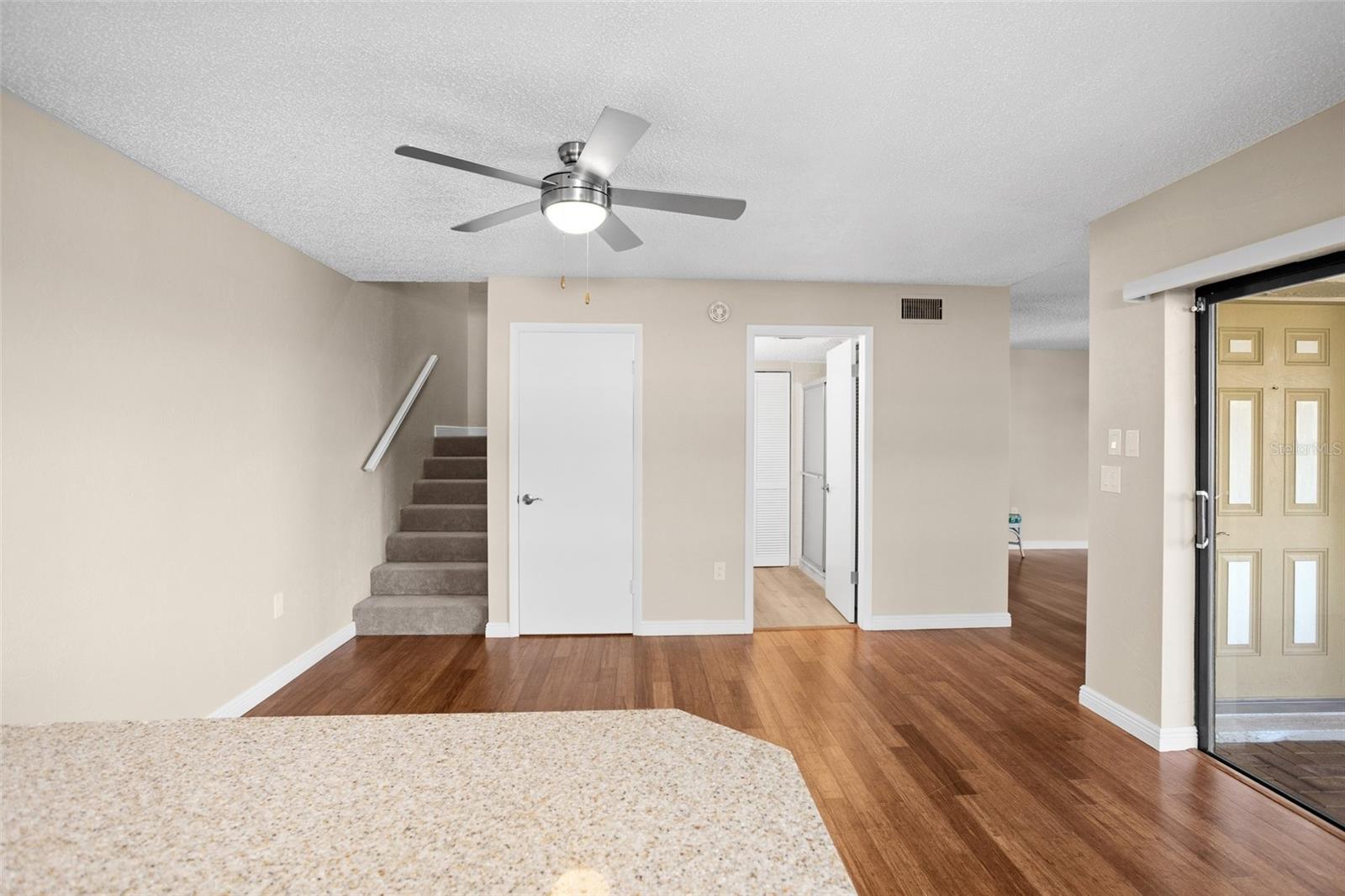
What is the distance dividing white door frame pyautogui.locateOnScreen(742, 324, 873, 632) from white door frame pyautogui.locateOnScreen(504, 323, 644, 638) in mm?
708

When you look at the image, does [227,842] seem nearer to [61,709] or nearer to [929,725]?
[61,709]

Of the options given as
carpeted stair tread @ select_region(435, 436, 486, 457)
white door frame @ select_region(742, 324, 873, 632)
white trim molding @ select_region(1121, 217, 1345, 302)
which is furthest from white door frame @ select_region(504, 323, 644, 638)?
white trim molding @ select_region(1121, 217, 1345, 302)

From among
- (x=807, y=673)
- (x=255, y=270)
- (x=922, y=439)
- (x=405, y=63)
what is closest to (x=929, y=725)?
(x=807, y=673)

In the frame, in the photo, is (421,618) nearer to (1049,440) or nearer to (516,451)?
(516,451)

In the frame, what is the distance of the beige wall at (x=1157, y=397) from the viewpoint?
223 cm

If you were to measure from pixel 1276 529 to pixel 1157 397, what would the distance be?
2.10ft

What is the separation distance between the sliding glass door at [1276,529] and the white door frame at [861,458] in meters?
1.88

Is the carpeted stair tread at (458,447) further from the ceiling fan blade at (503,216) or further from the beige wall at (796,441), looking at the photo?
the ceiling fan blade at (503,216)

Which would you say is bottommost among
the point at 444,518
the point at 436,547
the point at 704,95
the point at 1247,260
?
the point at 436,547

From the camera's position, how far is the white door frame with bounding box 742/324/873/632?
4.20 metres

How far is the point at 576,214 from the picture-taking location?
1.96 m

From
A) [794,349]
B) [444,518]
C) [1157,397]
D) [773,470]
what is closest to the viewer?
[1157,397]

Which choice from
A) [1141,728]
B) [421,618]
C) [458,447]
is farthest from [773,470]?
[1141,728]

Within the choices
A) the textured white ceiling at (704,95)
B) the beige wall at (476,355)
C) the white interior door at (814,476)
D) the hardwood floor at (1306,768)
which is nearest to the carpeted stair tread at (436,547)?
the beige wall at (476,355)
